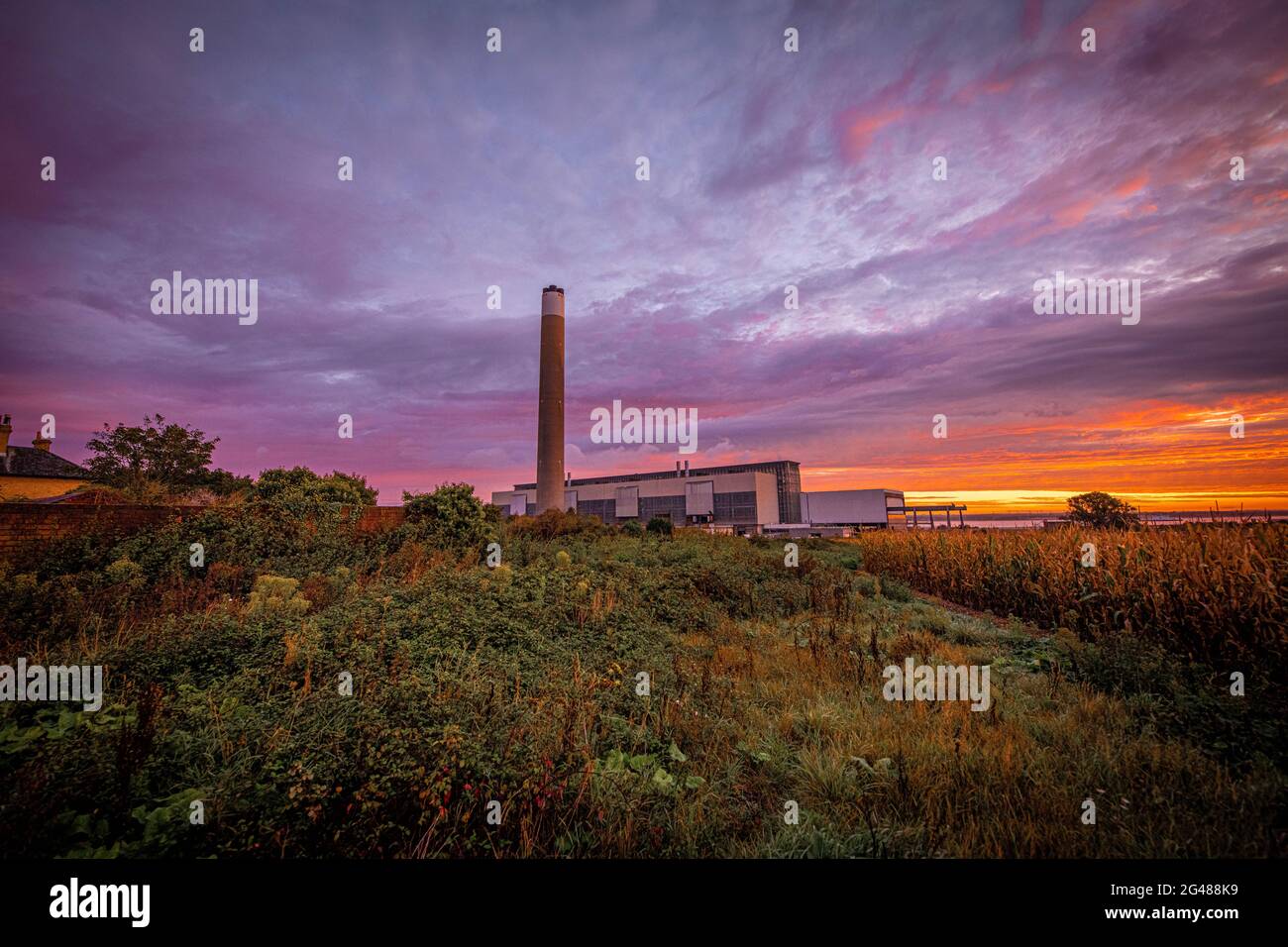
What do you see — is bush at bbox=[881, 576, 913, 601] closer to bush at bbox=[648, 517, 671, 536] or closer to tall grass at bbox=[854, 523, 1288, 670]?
tall grass at bbox=[854, 523, 1288, 670]

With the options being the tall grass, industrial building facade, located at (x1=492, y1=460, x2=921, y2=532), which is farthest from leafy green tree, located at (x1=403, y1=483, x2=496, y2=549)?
industrial building facade, located at (x1=492, y1=460, x2=921, y2=532)

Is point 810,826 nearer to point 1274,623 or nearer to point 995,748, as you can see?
point 995,748

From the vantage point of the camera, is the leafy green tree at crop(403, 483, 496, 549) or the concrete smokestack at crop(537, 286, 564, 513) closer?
the leafy green tree at crop(403, 483, 496, 549)

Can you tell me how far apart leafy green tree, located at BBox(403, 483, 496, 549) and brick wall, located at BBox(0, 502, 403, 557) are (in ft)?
16.2

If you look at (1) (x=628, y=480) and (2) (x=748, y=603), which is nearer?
(2) (x=748, y=603)

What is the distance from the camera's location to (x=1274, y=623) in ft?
20.1

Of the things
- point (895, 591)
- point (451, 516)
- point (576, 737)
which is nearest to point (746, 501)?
point (895, 591)

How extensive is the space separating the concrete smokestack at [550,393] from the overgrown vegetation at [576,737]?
806 inches

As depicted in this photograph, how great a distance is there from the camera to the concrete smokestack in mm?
28812

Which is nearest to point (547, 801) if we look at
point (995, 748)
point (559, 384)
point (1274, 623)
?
point (995, 748)

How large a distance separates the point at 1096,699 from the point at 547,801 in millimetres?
5645

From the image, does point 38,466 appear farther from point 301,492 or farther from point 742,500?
point 742,500

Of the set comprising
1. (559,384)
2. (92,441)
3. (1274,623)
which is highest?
(559,384)
